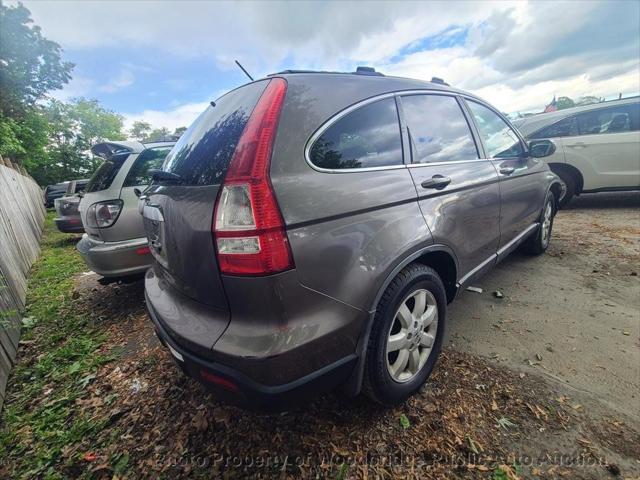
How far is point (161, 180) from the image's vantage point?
1.76 meters

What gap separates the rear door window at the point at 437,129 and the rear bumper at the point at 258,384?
1.28 meters

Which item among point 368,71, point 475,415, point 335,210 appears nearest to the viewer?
point 335,210

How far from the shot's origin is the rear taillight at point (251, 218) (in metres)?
1.22

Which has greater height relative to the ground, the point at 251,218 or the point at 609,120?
the point at 609,120

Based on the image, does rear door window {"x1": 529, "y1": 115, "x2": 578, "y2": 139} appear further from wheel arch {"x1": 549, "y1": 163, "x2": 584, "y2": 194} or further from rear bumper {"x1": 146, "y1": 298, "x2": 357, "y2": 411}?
rear bumper {"x1": 146, "y1": 298, "x2": 357, "y2": 411}

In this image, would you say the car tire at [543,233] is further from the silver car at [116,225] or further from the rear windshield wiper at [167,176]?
the silver car at [116,225]

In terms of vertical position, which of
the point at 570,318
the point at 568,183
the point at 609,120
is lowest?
the point at 570,318

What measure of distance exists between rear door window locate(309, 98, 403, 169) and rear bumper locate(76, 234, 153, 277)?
2259 mm

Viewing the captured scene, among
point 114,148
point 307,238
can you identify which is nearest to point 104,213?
point 114,148

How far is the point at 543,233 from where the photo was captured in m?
3.84

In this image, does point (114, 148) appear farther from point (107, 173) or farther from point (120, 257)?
point (120, 257)

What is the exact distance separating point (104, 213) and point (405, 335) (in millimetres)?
2880

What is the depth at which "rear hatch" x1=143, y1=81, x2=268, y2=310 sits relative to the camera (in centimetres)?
134

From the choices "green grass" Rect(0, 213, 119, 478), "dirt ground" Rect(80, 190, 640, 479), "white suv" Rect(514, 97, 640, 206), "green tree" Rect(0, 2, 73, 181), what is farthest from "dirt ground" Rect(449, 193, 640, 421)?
"green tree" Rect(0, 2, 73, 181)
